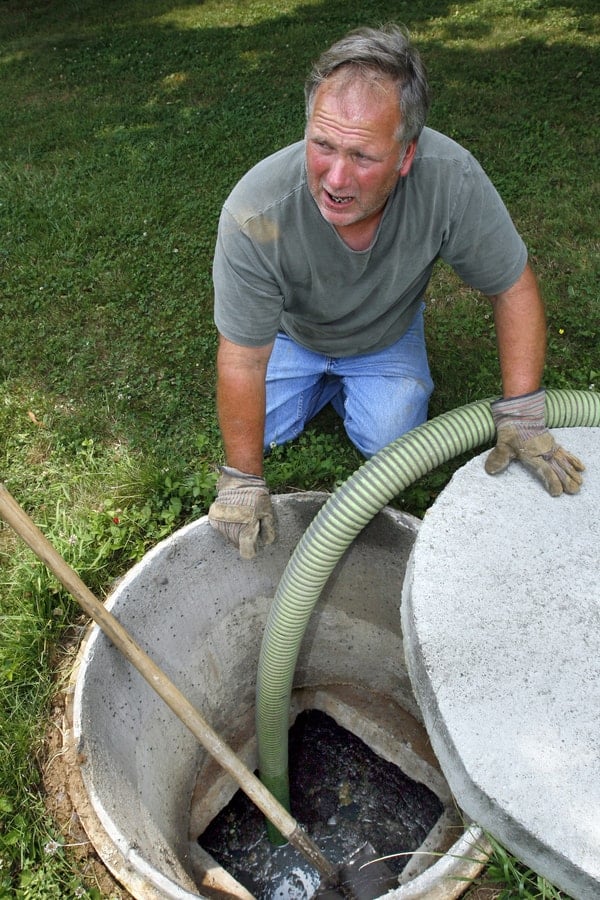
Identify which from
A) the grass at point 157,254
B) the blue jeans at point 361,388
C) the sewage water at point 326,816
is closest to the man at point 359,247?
the blue jeans at point 361,388

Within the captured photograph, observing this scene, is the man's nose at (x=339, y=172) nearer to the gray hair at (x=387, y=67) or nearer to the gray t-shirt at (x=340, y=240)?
the gray hair at (x=387, y=67)

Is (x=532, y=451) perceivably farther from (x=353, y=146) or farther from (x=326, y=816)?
(x=326, y=816)

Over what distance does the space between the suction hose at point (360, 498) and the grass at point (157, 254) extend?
0.74 m

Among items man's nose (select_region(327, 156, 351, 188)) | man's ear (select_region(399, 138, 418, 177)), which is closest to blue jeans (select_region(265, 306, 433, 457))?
man's ear (select_region(399, 138, 418, 177))

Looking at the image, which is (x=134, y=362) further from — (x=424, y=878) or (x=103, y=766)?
(x=424, y=878)

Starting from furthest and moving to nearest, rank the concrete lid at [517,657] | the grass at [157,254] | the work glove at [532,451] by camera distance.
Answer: the grass at [157,254] < the work glove at [532,451] < the concrete lid at [517,657]

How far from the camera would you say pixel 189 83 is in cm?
646

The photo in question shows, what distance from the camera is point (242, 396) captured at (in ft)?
8.30

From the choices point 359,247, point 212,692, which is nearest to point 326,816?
point 212,692

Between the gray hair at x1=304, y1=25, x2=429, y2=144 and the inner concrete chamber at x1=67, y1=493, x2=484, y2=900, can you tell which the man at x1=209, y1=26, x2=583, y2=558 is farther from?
the inner concrete chamber at x1=67, y1=493, x2=484, y2=900

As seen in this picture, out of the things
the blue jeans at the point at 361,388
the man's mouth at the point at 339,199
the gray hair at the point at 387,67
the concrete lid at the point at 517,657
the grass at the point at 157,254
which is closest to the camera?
the concrete lid at the point at 517,657

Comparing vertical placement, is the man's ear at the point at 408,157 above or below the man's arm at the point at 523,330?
above

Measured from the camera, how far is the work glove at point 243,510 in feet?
8.54

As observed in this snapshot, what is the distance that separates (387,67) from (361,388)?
1413 millimetres
